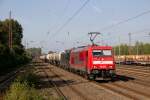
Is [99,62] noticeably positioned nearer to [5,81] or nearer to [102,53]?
[102,53]

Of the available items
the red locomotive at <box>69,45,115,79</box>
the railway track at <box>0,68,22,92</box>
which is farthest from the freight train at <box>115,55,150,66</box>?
the red locomotive at <box>69,45,115,79</box>

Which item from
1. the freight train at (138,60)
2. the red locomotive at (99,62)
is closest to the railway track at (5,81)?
the red locomotive at (99,62)

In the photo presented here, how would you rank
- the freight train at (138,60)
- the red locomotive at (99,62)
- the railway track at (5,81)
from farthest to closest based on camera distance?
1. the freight train at (138,60)
2. the red locomotive at (99,62)
3. the railway track at (5,81)

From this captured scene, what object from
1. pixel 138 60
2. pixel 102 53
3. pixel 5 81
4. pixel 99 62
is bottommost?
pixel 5 81

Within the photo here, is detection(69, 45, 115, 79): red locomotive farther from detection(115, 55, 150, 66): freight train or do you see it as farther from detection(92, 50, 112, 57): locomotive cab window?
detection(115, 55, 150, 66): freight train

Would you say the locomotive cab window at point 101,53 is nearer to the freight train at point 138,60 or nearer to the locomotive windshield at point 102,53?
the locomotive windshield at point 102,53

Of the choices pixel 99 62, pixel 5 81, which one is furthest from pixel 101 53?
pixel 5 81

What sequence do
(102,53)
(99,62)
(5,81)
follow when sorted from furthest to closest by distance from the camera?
(5,81) < (102,53) < (99,62)

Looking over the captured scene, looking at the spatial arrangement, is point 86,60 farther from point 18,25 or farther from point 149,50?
point 149,50

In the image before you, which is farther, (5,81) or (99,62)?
(5,81)

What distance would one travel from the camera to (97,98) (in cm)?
1886

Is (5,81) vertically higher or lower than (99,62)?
lower

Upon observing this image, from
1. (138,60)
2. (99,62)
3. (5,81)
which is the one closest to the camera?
(99,62)

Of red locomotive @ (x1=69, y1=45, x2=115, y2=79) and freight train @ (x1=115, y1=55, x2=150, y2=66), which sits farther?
freight train @ (x1=115, y1=55, x2=150, y2=66)
